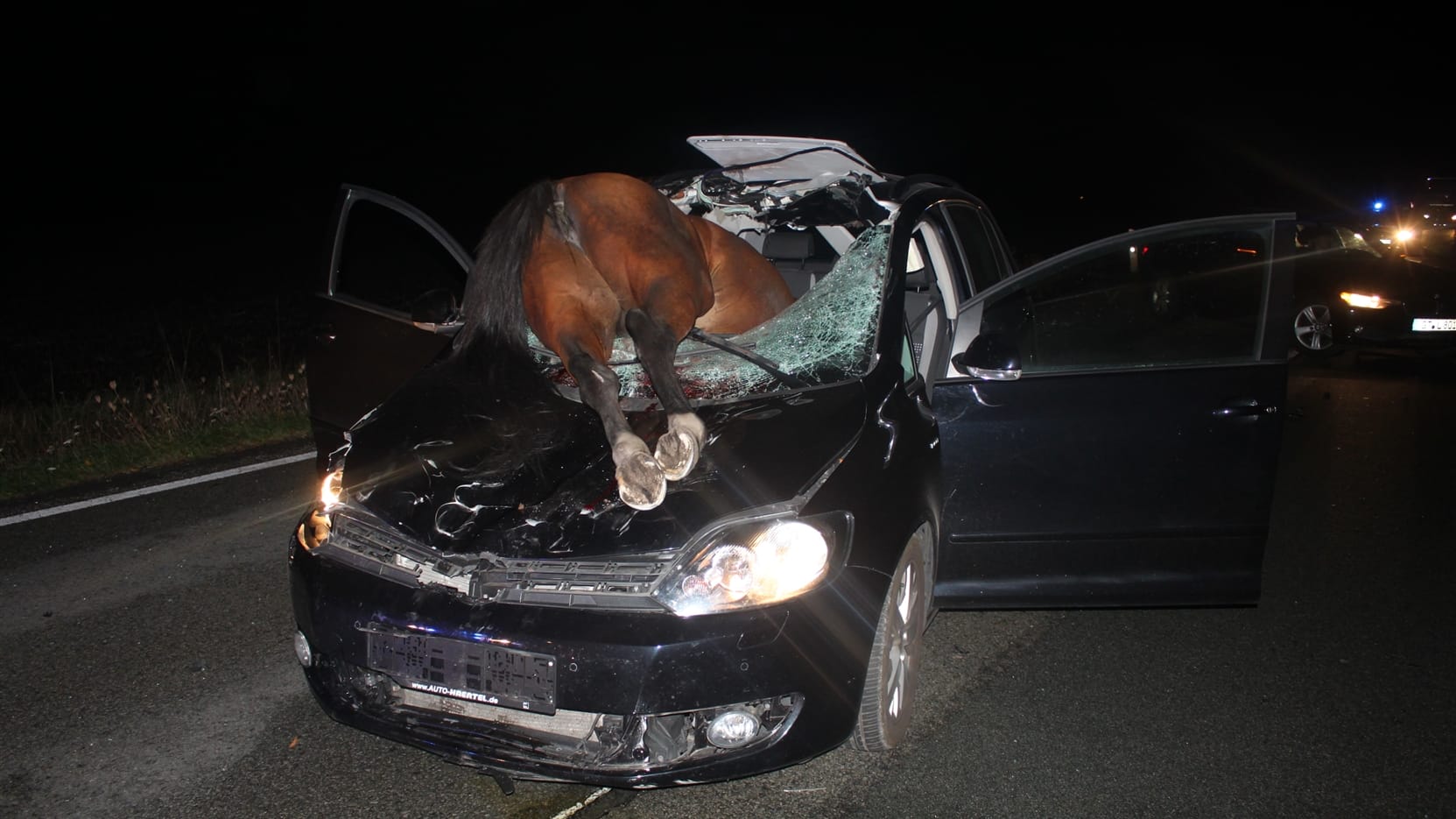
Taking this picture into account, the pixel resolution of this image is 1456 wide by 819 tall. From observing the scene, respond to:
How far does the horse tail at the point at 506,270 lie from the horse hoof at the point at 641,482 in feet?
4.03

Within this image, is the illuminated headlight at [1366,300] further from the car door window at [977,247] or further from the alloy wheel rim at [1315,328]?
the car door window at [977,247]

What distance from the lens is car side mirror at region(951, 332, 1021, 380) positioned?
3.70 meters

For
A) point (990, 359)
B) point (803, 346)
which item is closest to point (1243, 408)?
point (990, 359)

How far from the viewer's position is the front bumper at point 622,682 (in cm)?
276

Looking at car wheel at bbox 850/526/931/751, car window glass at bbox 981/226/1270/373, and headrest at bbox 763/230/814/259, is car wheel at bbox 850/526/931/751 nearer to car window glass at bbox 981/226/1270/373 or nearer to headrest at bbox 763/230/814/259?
car window glass at bbox 981/226/1270/373

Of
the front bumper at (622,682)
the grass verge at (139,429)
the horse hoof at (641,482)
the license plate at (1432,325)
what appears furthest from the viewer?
the license plate at (1432,325)

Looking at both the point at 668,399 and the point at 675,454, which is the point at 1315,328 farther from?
the point at 675,454

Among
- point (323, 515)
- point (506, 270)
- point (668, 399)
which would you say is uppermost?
point (506, 270)

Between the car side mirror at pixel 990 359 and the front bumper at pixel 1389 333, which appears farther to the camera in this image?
the front bumper at pixel 1389 333

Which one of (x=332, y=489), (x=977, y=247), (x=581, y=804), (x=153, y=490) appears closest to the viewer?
(x=581, y=804)

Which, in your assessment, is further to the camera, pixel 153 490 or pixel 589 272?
pixel 153 490

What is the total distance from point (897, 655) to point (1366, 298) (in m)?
9.01

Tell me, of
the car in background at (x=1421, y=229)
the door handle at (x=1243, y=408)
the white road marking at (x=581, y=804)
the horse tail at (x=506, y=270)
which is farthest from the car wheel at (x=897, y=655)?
the car in background at (x=1421, y=229)

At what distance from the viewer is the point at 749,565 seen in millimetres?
2889
